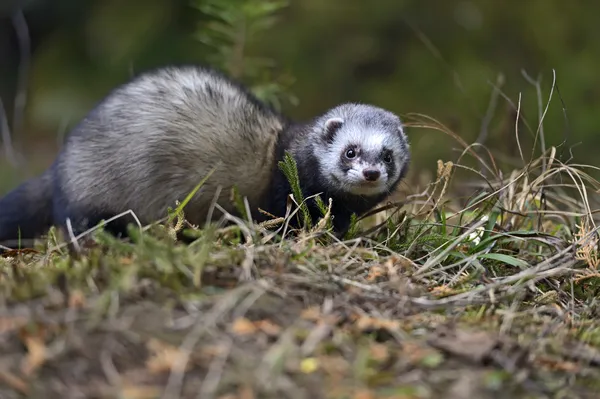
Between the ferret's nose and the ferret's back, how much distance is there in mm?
708

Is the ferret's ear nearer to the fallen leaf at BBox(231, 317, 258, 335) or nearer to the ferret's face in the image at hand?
the ferret's face

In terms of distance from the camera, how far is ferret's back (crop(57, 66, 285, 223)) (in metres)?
4.52

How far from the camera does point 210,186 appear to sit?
4.61 m

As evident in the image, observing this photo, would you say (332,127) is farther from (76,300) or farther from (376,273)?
(76,300)

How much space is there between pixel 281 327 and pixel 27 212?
2.88 m

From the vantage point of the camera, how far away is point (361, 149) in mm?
4414

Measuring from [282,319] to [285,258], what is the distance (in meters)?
0.42

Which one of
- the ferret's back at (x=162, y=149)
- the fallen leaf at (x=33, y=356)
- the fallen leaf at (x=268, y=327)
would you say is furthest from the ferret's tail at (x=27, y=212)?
the fallen leaf at (x=268, y=327)

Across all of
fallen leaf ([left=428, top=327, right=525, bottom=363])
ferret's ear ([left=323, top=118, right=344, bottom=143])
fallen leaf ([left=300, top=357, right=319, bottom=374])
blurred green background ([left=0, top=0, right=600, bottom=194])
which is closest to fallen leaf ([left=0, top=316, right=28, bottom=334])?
fallen leaf ([left=300, top=357, right=319, bottom=374])

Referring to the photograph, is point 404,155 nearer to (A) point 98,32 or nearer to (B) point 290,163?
(B) point 290,163

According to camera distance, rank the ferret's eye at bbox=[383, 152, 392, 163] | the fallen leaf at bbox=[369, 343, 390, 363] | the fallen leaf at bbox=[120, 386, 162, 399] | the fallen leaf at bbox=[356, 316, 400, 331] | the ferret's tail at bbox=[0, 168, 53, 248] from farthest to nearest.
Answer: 1. the ferret's tail at bbox=[0, 168, 53, 248]
2. the ferret's eye at bbox=[383, 152, 392, 163]
3. the fallen leaf at bbox=[356, 316, 400, 331]
4. the fallen leaf at bbox=[369, 343, 390, 363]
5. the fallen leaf at bbox=[120, 386, 162, 399]

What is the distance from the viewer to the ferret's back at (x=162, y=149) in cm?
452

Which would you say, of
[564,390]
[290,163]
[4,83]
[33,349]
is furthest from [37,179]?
[4,83]

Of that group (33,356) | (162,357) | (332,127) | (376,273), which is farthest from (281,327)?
A: (332,127)
